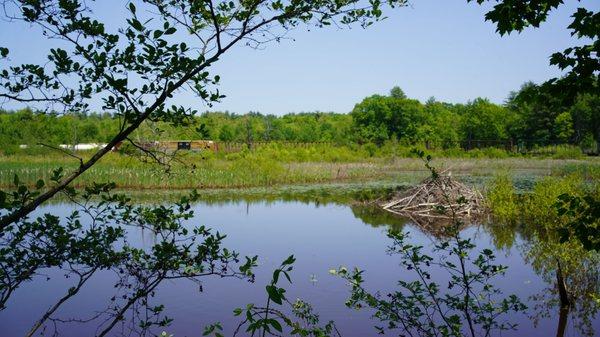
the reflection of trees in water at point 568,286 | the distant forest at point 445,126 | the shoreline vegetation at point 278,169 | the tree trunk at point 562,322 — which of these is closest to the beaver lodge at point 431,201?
the shoreline vegetation at point 278,169

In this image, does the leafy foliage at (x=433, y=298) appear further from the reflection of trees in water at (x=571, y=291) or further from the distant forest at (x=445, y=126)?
the distant forest at (x=445, y=126)

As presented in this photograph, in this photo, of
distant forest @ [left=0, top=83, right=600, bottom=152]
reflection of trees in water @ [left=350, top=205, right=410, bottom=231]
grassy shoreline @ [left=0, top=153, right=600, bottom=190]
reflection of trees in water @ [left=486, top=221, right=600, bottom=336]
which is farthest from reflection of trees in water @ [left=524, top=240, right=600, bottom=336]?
distant forest @ [left=0, top=83, right=600, bottom=152]

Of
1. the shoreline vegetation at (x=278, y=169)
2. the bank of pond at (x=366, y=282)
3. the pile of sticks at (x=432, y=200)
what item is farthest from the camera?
the shoreline vegetation at (x=278, y=169)

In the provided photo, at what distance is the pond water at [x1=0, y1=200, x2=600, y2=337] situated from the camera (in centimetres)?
810

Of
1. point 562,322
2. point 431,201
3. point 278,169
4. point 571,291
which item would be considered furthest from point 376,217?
point 278,169

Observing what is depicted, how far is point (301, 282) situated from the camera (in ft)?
33.5

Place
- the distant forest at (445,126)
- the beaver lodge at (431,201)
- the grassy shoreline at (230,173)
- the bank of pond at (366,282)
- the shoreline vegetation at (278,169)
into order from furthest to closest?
the distant forest at (445,126) → the shoreline vegetation at (278,169) → the grassy shoreline at (230,173) → the beaver lodge at (431,201) → the bank of pond at (366,282)

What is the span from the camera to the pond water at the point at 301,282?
319 inches

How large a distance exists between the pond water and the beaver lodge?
3.80 feet

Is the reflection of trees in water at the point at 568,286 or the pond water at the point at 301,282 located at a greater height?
the reflection of trees in water at the point at 568,286

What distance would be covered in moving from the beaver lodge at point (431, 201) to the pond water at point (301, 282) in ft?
3.80

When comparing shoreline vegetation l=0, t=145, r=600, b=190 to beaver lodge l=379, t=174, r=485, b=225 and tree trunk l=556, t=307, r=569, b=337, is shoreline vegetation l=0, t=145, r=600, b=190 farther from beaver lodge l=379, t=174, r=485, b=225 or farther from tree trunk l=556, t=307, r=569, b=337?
tree trunk l=556, t=307, r=569, b=337

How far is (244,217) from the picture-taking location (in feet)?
59.8

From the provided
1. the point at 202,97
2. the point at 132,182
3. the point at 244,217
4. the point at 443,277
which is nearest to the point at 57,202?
the point at 132,182
